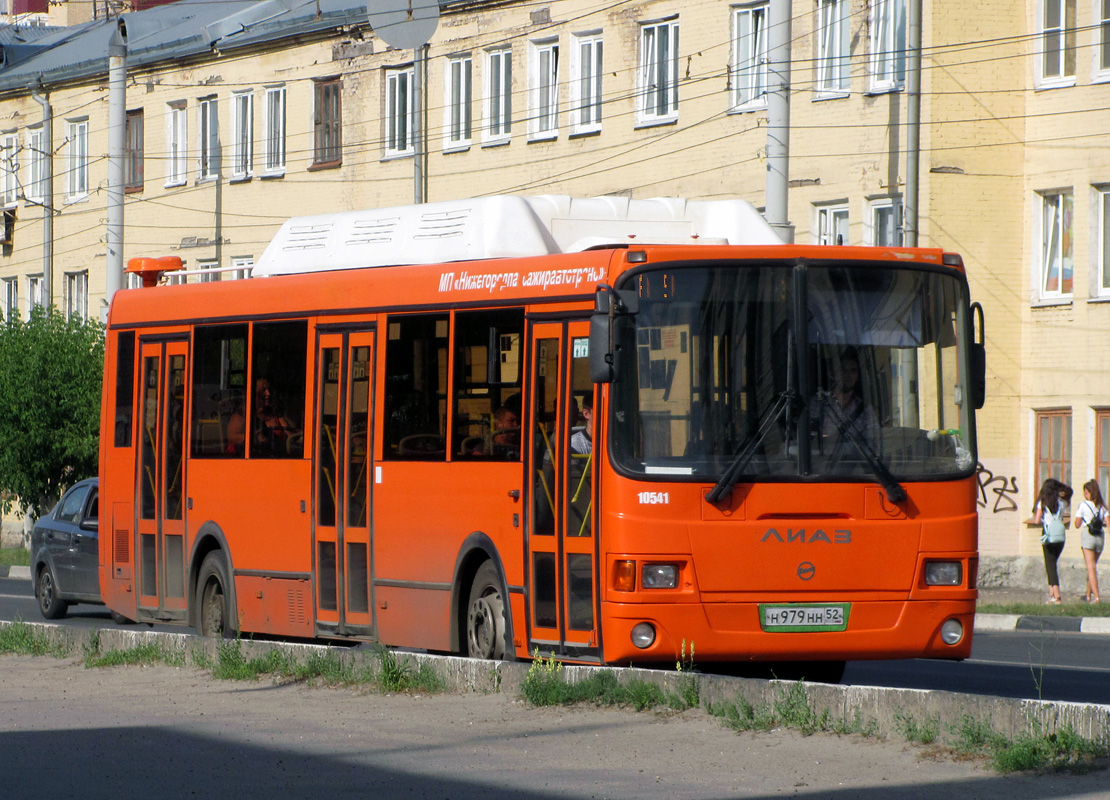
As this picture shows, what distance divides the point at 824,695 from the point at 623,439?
7.51 ft

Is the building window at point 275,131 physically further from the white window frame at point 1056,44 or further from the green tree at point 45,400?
the white window frame at point 1056,44

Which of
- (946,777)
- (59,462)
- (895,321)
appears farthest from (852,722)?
(59,462)

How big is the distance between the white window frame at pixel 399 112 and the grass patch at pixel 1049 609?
17.8 metres

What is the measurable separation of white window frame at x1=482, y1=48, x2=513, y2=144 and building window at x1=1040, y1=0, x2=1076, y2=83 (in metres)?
10.8

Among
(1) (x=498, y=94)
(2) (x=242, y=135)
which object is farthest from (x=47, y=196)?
(1) (x=498, y=94)

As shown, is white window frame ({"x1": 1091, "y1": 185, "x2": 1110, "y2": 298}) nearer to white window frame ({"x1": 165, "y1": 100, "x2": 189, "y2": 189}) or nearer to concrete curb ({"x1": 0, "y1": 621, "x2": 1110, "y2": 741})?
concrete curb ({"x1": 0, "y1": 621, "x2": 1110, "y2": 741})

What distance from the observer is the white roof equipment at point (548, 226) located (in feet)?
46.8

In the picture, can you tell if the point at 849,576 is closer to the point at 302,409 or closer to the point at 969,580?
the point at 969,580

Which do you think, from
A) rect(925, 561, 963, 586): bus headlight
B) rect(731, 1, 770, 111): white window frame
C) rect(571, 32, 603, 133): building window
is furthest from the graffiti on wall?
rect(925, 561, 963, 586): bus headlight

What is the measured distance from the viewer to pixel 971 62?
30.5m

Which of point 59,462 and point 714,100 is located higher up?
point 714,100

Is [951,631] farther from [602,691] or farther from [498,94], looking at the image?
[498,94]

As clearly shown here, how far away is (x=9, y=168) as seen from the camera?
52.3m

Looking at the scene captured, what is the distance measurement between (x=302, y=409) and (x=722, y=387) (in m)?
4.28
